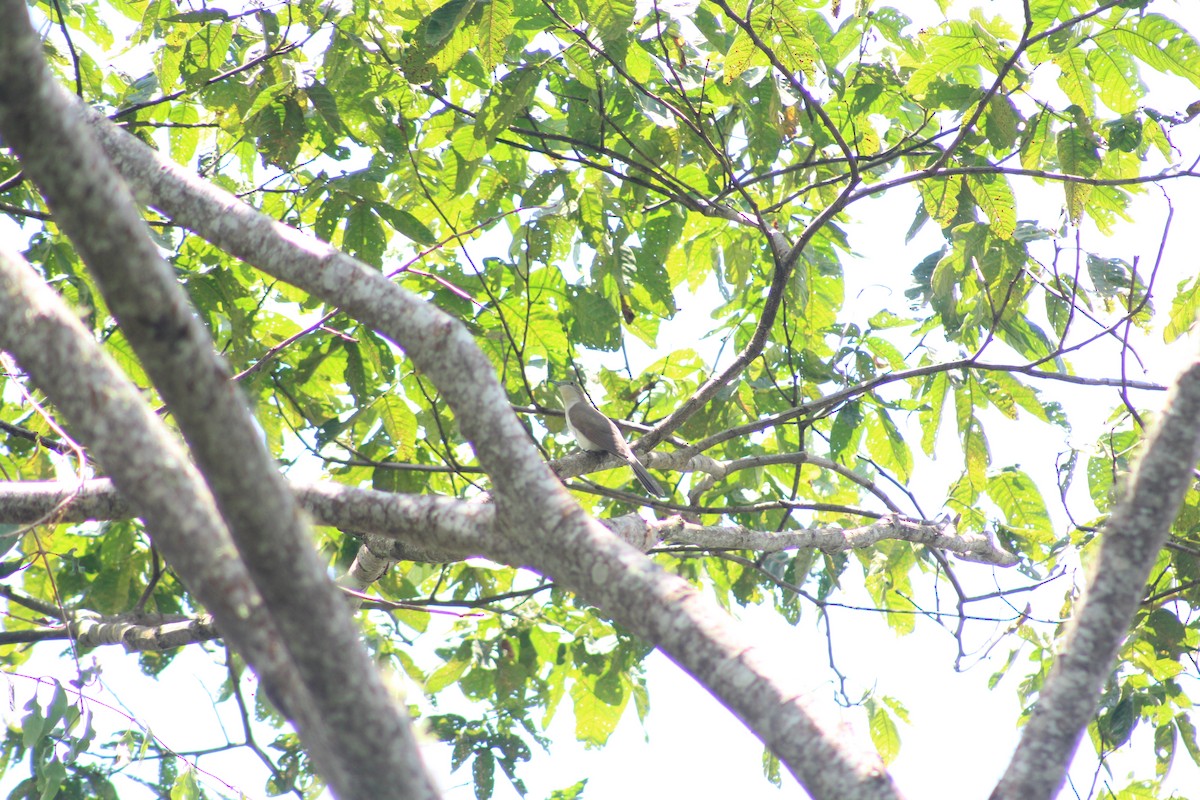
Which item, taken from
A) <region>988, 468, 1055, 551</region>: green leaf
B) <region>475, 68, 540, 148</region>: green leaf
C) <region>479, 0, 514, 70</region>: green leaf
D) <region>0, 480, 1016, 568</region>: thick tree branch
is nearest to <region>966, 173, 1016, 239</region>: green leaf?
<region>988, 468, 1055, 551</region>: green leaf

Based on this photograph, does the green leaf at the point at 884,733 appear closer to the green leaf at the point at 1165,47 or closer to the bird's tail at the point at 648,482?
the bird's tail at the point at 648,482

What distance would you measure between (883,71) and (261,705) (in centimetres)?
424

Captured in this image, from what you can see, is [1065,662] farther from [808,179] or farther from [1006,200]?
[808,179]

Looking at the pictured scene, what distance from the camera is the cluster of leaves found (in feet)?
11.7

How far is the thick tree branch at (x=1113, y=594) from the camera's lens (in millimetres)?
1694

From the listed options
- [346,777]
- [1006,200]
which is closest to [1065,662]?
[346,777]

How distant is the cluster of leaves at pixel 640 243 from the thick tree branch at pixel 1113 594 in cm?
173

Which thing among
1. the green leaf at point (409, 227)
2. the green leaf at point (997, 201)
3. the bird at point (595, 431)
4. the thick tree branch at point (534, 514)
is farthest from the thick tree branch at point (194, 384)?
the green leaf at point (997, 201)

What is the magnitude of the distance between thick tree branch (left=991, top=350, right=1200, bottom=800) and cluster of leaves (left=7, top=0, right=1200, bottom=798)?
5.69 ft

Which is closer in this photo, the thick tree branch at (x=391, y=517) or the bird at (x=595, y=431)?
the thick tree branch at (x=391, y=517)

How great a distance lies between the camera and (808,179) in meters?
4.86

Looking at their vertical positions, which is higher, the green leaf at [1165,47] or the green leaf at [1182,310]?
the green leaf at [1165,47]

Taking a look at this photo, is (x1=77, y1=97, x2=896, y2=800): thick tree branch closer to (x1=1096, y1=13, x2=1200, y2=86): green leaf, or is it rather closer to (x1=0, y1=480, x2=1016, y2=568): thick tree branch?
(x1=0, y1=480, x2=1016, y2=568): thick tree branch

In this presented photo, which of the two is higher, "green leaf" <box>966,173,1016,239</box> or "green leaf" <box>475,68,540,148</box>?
"green leaf" <box>475,68,540,148</box>
